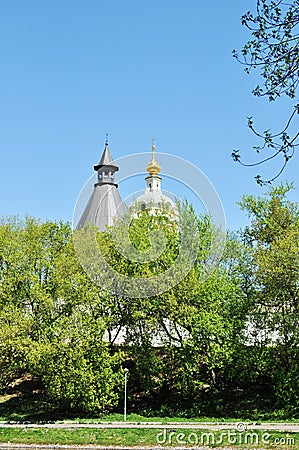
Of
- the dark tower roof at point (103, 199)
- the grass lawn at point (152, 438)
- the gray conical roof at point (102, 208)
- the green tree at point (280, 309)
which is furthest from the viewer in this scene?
the dark tower roof at point (103, 199)

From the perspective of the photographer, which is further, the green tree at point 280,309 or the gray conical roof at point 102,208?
the gray conical roof at point 102,208

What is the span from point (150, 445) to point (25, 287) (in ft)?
32.3

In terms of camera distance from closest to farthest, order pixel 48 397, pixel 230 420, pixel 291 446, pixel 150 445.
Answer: pixel 291 446, pixel 150 445, pixel 230 420, pixel 48 397

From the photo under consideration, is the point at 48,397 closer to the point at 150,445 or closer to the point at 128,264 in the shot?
the point at 128,264

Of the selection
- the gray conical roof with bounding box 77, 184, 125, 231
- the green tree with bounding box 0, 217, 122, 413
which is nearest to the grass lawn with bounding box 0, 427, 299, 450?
the green tree with bounding box 0, 217, 122, 413

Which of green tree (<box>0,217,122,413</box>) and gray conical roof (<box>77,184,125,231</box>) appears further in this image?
gray conical roof (<box>77,184,125,231</box>)

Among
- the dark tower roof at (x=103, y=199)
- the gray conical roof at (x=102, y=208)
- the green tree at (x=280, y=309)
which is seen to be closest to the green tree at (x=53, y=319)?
the green tree at (x=280, y=309)

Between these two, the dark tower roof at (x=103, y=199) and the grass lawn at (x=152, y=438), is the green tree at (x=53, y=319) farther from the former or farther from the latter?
the dark tower roof at (x=103, y=199)

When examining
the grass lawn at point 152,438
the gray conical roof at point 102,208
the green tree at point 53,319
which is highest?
the gray conical roof at point 102,208

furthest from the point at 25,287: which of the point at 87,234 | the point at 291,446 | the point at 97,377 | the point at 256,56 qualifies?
the point at 256,56

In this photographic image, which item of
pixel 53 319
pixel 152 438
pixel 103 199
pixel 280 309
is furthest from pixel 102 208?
pixel 152 438

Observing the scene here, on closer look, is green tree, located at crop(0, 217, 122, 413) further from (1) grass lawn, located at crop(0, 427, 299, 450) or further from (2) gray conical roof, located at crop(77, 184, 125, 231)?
(2) gray conical roof, located at crop(77, 184, 125, 231)

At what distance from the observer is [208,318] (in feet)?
63.6

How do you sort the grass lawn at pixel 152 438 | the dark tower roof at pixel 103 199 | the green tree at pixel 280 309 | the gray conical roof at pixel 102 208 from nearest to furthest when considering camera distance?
the grass lawn at pixel 152 438 → the green tree at pixel 280 309 → the gray conical roof at pixel 102 208 → the dark tower roof at pixel 103 199
